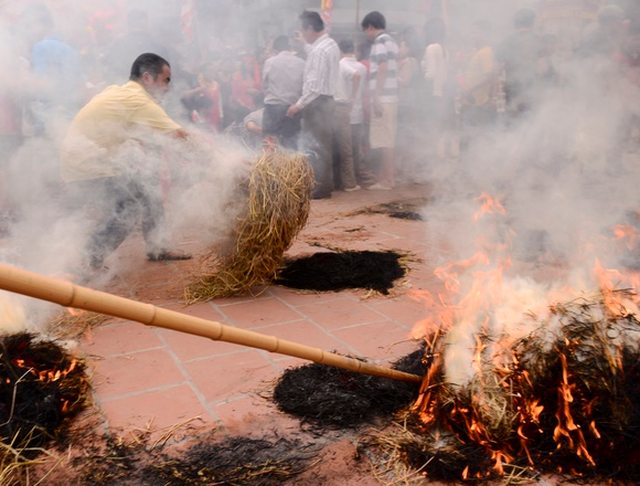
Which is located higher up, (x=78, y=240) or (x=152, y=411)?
(x=78, y=240)

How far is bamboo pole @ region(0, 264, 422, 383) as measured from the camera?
1517 millimetres

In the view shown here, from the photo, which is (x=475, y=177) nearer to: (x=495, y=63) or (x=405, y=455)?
(x=495, y=63)

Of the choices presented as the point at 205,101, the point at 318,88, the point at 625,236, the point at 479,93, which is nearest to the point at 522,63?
the point at 625,236

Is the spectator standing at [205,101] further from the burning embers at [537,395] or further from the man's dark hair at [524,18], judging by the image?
the burning embers at [537,395]

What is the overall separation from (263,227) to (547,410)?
2.22 metres

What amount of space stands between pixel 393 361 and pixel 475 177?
14.6 ft

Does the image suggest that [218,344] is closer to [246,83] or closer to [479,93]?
[479,93]

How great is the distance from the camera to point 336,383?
271 centimetres

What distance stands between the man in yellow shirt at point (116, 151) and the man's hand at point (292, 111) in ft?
9.33

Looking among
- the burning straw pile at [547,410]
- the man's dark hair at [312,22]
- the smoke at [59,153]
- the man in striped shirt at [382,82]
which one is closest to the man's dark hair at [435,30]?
the man in striped shirt at [382,82]

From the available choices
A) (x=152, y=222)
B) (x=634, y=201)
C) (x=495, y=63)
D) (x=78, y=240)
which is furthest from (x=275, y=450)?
(x=495, y=63)

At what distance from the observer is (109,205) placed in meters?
4.39

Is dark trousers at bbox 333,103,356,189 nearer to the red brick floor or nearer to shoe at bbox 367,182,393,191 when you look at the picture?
shoe at bbox 367,182,393,191

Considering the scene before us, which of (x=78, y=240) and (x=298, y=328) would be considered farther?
(x=78, y=240)
